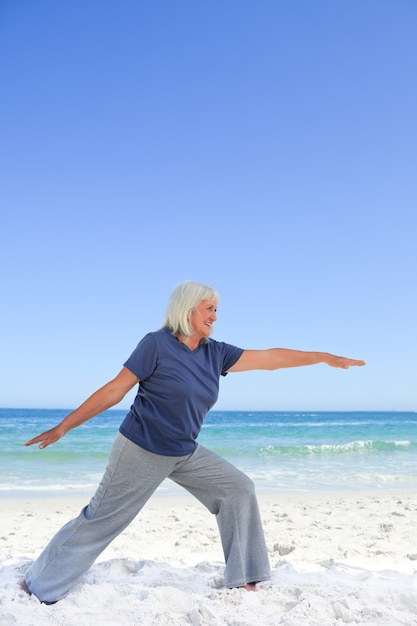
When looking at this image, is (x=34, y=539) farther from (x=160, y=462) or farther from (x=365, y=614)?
(x=365, y=614)

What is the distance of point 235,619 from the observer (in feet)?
9.49

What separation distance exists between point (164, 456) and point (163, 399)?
0.30m

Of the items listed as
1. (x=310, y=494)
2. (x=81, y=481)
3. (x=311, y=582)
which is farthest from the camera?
(x=81, y=481)

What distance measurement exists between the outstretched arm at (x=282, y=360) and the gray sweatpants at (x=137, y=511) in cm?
56

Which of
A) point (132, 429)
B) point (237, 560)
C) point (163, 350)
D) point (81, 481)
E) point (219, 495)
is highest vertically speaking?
point (163, 350)

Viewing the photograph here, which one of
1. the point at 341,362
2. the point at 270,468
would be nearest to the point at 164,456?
the point at 341,362

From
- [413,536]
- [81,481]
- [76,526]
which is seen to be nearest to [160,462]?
[76,526]

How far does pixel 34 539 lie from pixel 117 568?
1755 mm

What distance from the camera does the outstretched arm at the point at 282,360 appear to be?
3592 millimetres

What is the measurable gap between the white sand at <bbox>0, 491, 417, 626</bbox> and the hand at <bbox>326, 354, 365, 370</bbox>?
122 centimetres

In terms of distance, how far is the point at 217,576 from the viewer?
3664 mm

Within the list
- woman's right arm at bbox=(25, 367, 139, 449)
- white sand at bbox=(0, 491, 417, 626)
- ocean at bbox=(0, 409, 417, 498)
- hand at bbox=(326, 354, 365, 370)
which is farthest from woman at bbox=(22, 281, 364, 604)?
ocean at bbox=(0, 409, 417, 498)

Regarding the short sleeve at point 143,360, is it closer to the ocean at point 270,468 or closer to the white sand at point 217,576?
the white sand at point 217,576

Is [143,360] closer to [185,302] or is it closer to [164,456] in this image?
[185,302]
